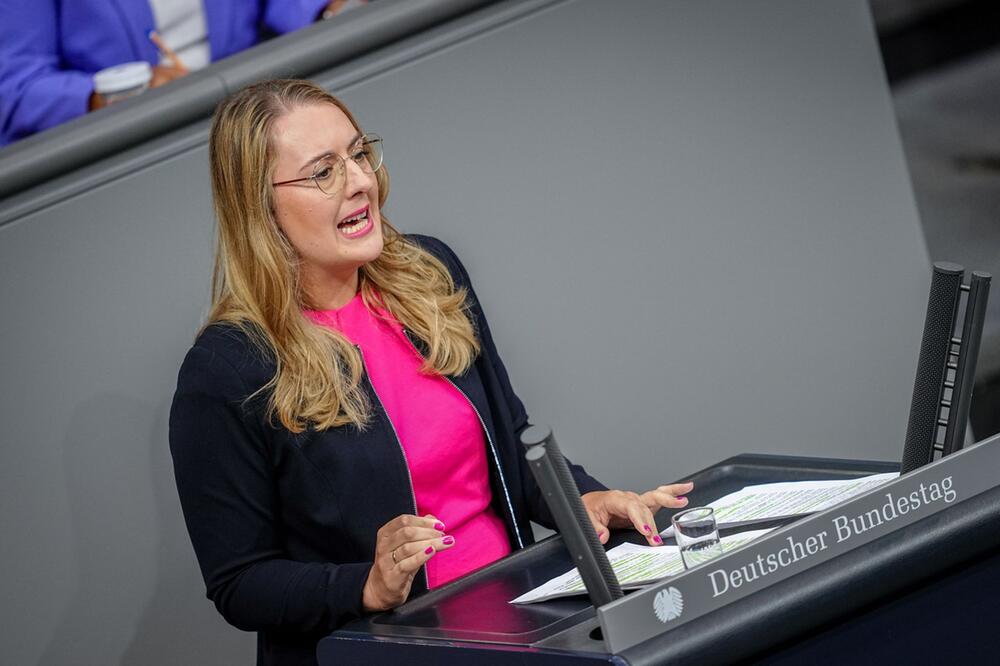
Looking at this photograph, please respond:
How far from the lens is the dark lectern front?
3.79ft

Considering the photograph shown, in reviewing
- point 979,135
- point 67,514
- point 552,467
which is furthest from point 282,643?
point 979,135

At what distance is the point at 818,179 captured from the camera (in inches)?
112

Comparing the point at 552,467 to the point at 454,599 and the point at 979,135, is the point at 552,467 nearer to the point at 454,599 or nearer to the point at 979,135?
the point at 454,599

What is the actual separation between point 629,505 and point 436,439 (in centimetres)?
37

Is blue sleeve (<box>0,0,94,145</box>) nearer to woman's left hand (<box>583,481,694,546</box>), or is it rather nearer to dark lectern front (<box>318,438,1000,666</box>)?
woman's left hand (<box>583,481,694,546</box>)

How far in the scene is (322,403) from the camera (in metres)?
1.84

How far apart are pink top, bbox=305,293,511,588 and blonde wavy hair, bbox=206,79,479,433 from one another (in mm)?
35

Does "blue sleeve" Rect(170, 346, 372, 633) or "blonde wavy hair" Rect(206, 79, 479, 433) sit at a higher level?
"blonde wavy hair" Rect(206, 79, 479, 433)

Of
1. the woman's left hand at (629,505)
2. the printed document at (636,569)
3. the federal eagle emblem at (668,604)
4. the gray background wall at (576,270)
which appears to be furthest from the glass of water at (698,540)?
the gray background wall at (576,270)

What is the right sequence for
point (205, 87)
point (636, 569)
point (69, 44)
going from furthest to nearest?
point (69, 44)
point (205, 87)
point (636, 569)

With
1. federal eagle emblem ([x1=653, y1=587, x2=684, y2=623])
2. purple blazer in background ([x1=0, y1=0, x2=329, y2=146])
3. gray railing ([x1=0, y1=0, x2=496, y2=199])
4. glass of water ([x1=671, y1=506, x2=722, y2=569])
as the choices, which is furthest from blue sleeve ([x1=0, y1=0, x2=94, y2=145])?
federal eagle emblem ([x1=653, y1=587, x2=684, y2=623])

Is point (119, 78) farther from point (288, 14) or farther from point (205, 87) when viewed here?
point (288, 14)

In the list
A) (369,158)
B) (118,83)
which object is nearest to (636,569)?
(369,158)

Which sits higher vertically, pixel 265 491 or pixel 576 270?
pixel 576 270
